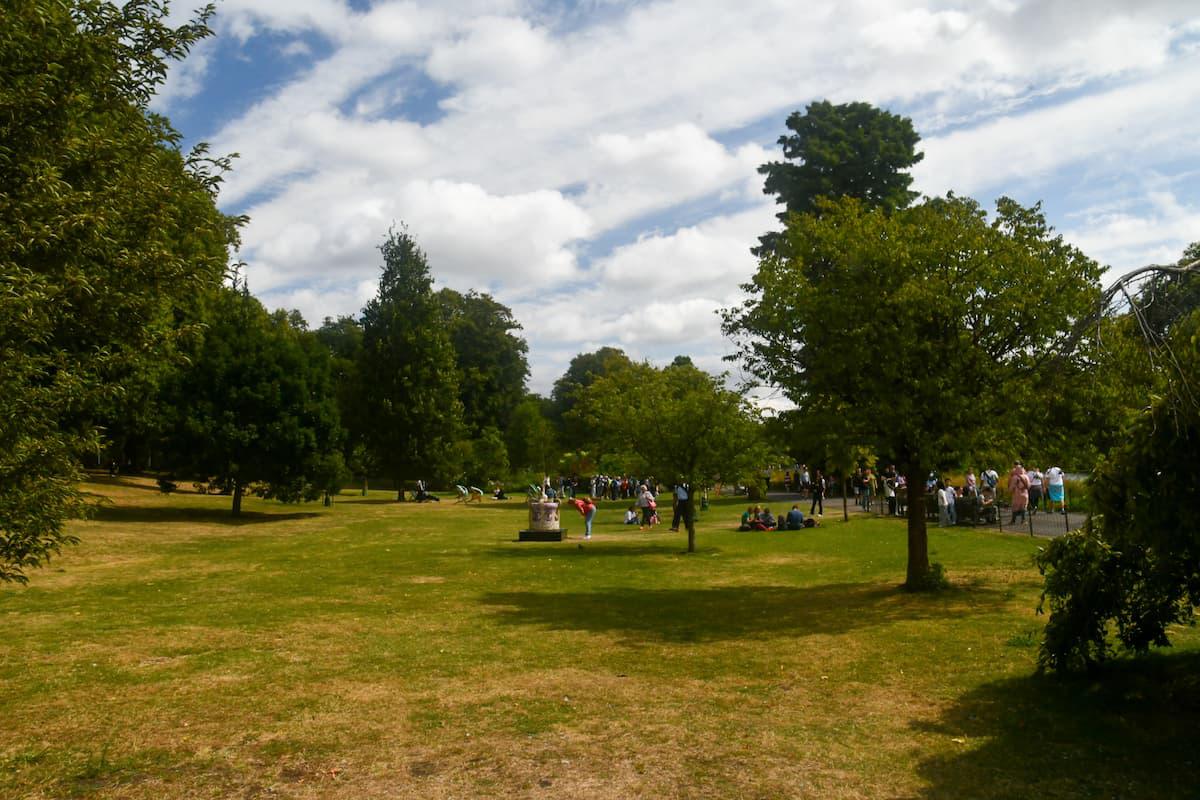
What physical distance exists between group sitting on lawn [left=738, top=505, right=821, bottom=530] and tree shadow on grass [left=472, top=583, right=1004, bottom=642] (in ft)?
43.8

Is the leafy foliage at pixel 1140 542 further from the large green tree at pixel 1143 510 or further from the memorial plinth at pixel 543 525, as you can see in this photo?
the memorial plinth at pixel 543 525

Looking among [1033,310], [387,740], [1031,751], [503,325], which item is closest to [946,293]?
[1033,310]

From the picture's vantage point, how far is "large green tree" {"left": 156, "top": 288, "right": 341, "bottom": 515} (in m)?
36.2

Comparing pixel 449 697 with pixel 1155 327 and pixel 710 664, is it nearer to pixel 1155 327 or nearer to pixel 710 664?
pixel 710 664

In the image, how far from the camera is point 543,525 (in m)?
29.3

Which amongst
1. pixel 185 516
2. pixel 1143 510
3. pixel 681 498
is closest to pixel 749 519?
pixel 681 498

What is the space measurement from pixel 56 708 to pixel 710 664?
6651mm

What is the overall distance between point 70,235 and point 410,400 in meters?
46.7

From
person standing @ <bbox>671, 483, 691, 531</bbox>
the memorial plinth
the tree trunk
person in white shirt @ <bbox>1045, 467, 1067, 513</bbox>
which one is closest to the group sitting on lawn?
person standing @ <bbox>671, 483, 691, 531</bbox>

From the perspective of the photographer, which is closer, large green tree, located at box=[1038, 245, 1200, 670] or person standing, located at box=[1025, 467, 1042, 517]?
large green tree, located at box=[1038, 245, 1200, 670]

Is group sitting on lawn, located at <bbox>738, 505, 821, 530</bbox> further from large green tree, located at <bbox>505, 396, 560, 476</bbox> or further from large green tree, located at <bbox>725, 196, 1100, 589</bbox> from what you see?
large green tree, located at <bbox>505, 396, 560, 476</bbox>

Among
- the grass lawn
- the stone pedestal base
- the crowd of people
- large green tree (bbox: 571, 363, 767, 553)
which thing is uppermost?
large green tree (bbox: 571, 363, 767, 553)

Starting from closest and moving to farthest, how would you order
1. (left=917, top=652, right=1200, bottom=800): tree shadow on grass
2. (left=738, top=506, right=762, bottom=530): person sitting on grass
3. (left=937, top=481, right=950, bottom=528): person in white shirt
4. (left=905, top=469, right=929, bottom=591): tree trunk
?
(left=917, top=652, right=1200, bottom=800): tree shadow on grass < (left=905, top=469, right=929, bottom=591): tree trunk < (left=937, top=481, right=950, bottom=528): person in white shirt < (left=738, top=506, right=762, bottom=530): person sitting on grass

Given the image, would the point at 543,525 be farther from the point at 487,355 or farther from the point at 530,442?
the point at 487,355
